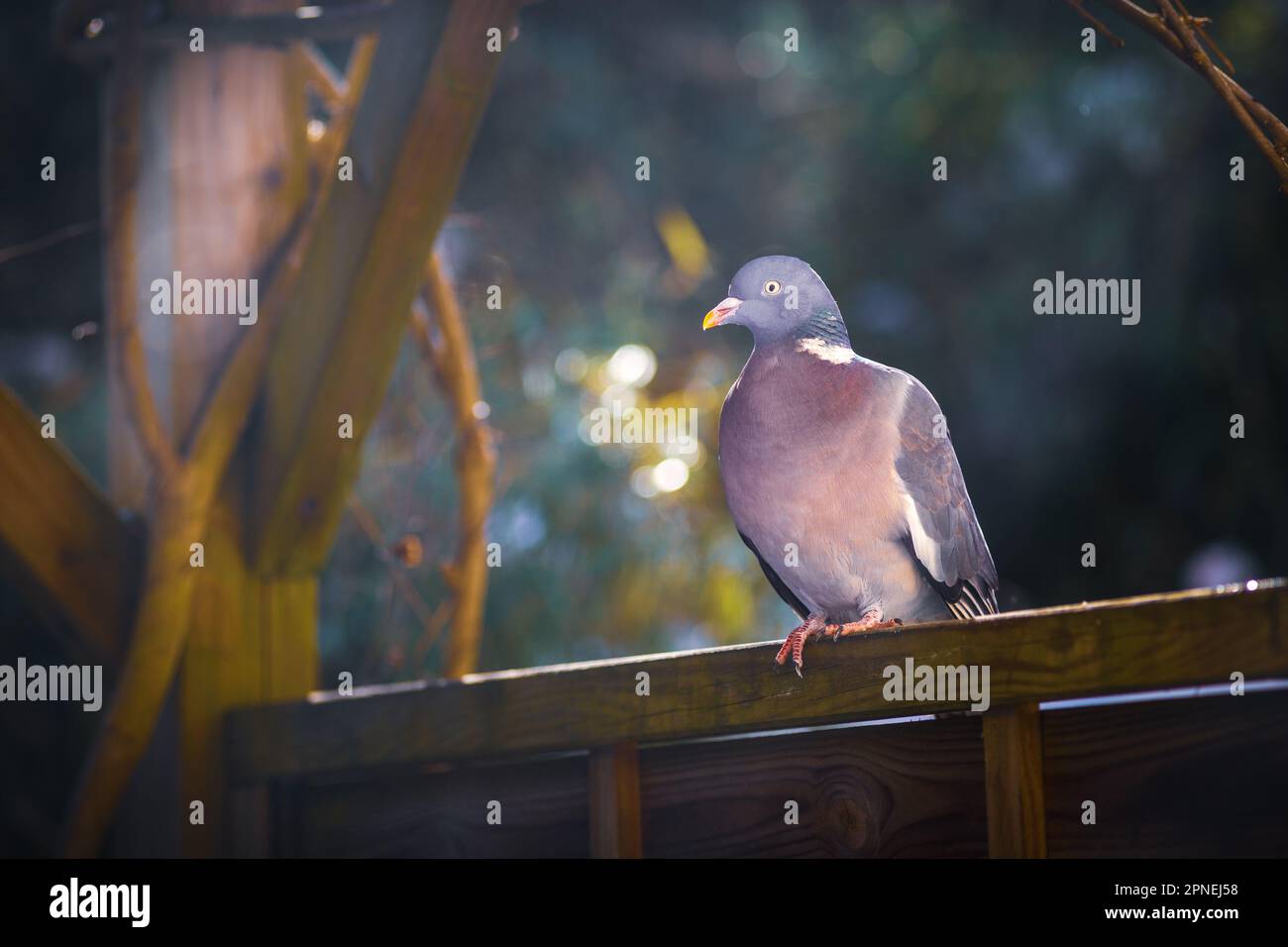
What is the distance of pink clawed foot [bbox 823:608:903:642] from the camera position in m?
1.49

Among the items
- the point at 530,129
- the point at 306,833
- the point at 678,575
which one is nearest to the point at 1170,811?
the point at 306,833

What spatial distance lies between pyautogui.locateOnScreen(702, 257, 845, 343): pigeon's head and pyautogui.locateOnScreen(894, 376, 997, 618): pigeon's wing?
0.43 feet

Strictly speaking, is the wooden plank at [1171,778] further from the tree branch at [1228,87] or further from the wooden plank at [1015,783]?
the tree branch at [1228,87]

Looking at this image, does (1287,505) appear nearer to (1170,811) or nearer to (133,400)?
(1170,811)

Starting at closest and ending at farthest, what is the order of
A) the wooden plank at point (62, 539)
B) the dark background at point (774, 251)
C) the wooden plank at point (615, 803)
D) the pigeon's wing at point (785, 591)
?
the wooden plank at point (615, 803) → the pigeon's wing at point (785, 591) → the wooden plank at point (62, 539) → the dark background at point (774, 251)

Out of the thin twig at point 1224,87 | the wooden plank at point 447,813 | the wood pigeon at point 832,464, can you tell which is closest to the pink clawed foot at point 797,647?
the wood pigeon at point 832,464

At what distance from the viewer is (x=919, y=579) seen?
1.63 metres

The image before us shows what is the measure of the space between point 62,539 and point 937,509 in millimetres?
1320

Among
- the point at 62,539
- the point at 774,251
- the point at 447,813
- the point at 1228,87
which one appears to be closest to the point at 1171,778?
the point at 1228,87

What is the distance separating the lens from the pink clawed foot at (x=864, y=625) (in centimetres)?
149

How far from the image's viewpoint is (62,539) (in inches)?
82.5

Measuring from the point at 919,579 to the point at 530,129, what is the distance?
2825 millimetres

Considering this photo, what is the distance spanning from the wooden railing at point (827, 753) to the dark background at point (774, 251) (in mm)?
764

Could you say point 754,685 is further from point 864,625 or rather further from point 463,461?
point 463,461
